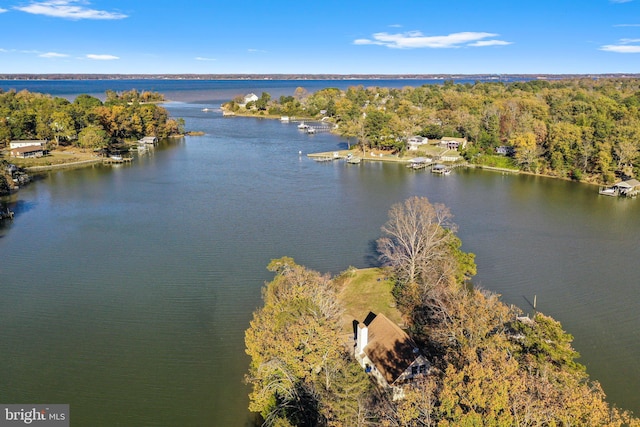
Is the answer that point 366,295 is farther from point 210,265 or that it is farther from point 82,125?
point 82,125

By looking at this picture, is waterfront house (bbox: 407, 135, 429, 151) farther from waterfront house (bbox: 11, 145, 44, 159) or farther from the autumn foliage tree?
the autumn foliage tree

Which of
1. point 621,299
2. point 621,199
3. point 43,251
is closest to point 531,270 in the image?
point 621,299

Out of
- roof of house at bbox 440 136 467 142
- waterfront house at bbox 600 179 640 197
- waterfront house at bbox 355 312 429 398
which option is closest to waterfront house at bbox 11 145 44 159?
roof of house at bbox 440 136 467 142

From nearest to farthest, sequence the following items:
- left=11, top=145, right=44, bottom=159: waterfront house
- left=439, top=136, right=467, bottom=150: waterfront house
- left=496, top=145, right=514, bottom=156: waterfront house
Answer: left=11, top=145, right=44, bottom=159: waterfront house
left=496, top=145, right=514, bottom=156: waterfront house
left=439, top=136, right=467, bottom=150: waterfront house

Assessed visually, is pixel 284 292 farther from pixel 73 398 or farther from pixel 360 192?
pixel 360 192

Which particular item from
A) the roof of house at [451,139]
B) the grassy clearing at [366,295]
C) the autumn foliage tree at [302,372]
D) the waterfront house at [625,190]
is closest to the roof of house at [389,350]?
the autumn foliage tree at [302,372]
